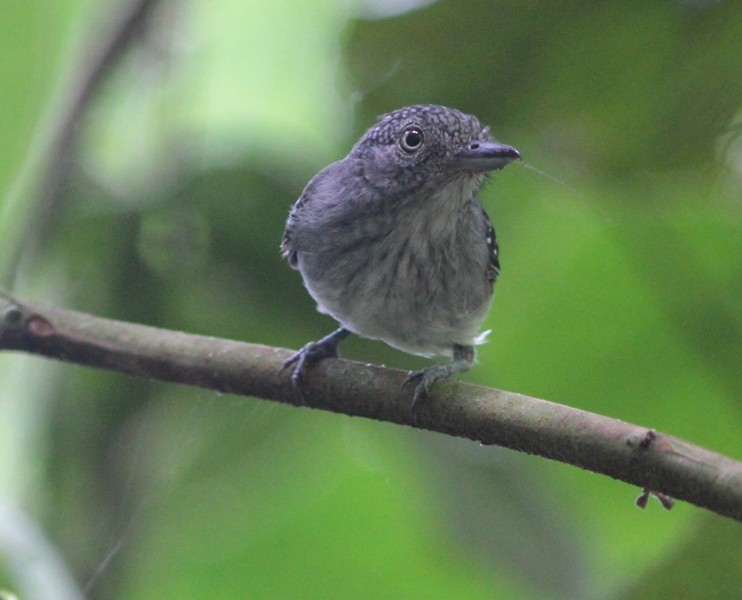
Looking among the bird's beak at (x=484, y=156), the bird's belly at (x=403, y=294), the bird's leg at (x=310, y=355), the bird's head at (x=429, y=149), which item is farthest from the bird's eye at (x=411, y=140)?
the bird's leg at (x=310, y=355)

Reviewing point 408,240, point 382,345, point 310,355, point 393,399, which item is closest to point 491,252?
point 408,240

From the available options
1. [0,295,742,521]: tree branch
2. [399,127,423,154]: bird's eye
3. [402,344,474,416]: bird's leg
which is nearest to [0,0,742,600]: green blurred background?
[402,344,474,416]: bird's leg

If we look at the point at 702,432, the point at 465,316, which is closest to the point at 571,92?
the point at 465,316

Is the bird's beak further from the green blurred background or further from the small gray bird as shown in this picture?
the green blurred background

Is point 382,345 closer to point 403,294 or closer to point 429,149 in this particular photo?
point 403,294

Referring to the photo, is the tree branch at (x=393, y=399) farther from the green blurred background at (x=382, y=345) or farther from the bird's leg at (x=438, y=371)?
the green blurred background at (x=382, y=345)

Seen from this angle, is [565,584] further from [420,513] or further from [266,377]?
[266,377]

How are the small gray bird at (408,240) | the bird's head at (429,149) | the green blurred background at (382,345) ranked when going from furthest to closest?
the green blurred background at (382,345) < the small gray bird at (408,240) < the bird's head at (429,149)
